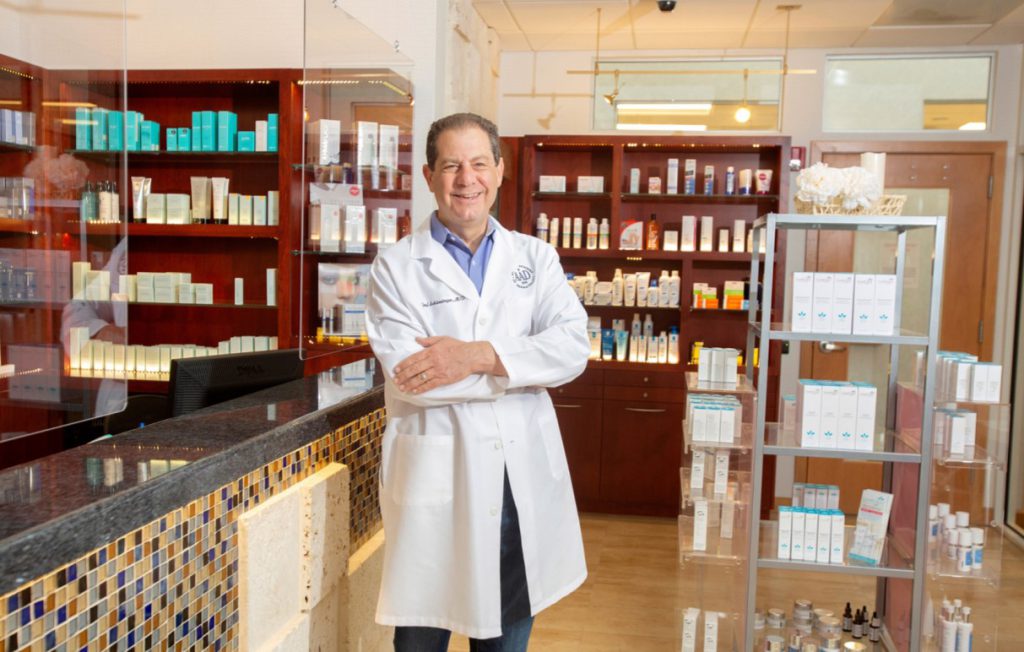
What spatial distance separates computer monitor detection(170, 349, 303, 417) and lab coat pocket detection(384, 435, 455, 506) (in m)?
0.79

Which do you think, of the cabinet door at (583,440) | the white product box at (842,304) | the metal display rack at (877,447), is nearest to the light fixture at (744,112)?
the cabinet door at (583,440)

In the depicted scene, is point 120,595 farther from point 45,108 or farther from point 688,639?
point 688,639

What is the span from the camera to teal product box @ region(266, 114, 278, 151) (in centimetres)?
440

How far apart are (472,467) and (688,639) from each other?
1768 millimetres

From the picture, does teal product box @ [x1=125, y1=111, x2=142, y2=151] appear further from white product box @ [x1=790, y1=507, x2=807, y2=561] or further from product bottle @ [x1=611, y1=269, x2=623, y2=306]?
white product box @ [x1=790, y1=507, x2=807, y2=561]

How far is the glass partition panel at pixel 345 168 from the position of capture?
323 centimetres

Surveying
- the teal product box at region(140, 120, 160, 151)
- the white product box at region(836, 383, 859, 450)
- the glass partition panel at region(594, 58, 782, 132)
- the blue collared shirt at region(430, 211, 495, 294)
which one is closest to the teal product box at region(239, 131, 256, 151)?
the teal product box at region(140, 120, 160, 151)

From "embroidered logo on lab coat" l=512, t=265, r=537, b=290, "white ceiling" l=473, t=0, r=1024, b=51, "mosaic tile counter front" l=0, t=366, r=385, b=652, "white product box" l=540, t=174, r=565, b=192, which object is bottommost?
"mosaic tile counter front" l=0, t=366, r=385, b=652

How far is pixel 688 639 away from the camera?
3.11m

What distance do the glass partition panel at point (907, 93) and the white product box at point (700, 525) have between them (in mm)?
3424

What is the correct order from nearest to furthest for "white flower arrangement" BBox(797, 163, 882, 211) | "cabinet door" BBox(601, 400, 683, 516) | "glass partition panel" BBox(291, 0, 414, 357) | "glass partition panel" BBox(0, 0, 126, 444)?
"glass partition panel" BBox(0, 0, 126, 444)
"white flower arrangement" BBox(797, 163, 882, 211)
"glass partition panel" BBox(291, 0, 414, 357)
"cabinet door" BBox(601, 400, 683, 516)

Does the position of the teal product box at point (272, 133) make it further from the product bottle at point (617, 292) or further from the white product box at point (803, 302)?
the white product box at point (803, 302)

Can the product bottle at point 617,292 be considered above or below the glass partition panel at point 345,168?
below

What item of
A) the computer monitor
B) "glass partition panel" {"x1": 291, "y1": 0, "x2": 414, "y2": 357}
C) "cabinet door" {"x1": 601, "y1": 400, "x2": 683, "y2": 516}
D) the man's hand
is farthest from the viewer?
"cabinet door" {"x1": 601, "y1": 400, "x2": 683, "y2": 516}
